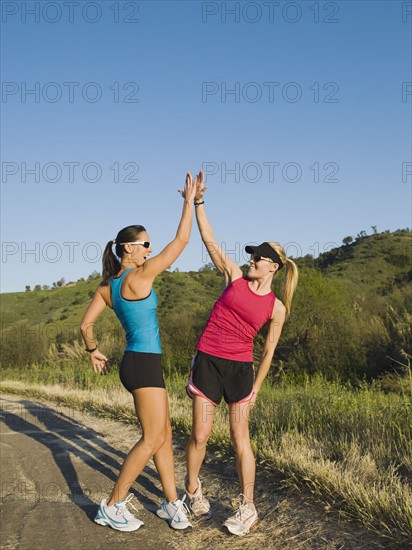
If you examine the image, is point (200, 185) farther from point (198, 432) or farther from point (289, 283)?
point (198, 432)

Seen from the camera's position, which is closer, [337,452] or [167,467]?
[167,467]

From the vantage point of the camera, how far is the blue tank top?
5043 millimetres

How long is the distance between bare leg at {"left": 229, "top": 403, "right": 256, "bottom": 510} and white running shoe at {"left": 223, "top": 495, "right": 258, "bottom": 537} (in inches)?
4.0

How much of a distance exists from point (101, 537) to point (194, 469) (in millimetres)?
926

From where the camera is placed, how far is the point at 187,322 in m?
21.1

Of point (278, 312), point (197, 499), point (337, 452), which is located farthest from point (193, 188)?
point (337, 452)

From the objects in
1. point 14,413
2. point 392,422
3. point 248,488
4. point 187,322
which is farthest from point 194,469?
point 187,322

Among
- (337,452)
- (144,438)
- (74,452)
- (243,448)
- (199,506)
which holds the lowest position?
(74,452)

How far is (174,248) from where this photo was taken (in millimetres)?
4816

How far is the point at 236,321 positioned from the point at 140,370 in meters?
0.88

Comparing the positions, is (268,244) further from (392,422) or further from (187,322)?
(187,322)

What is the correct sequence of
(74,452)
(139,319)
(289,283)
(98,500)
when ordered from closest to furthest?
(139,319) < (289,283) < (98,500) < (74,452)

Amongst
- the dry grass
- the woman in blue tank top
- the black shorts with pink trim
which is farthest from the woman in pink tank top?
the dry grass

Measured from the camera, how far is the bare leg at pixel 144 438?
5.01m
